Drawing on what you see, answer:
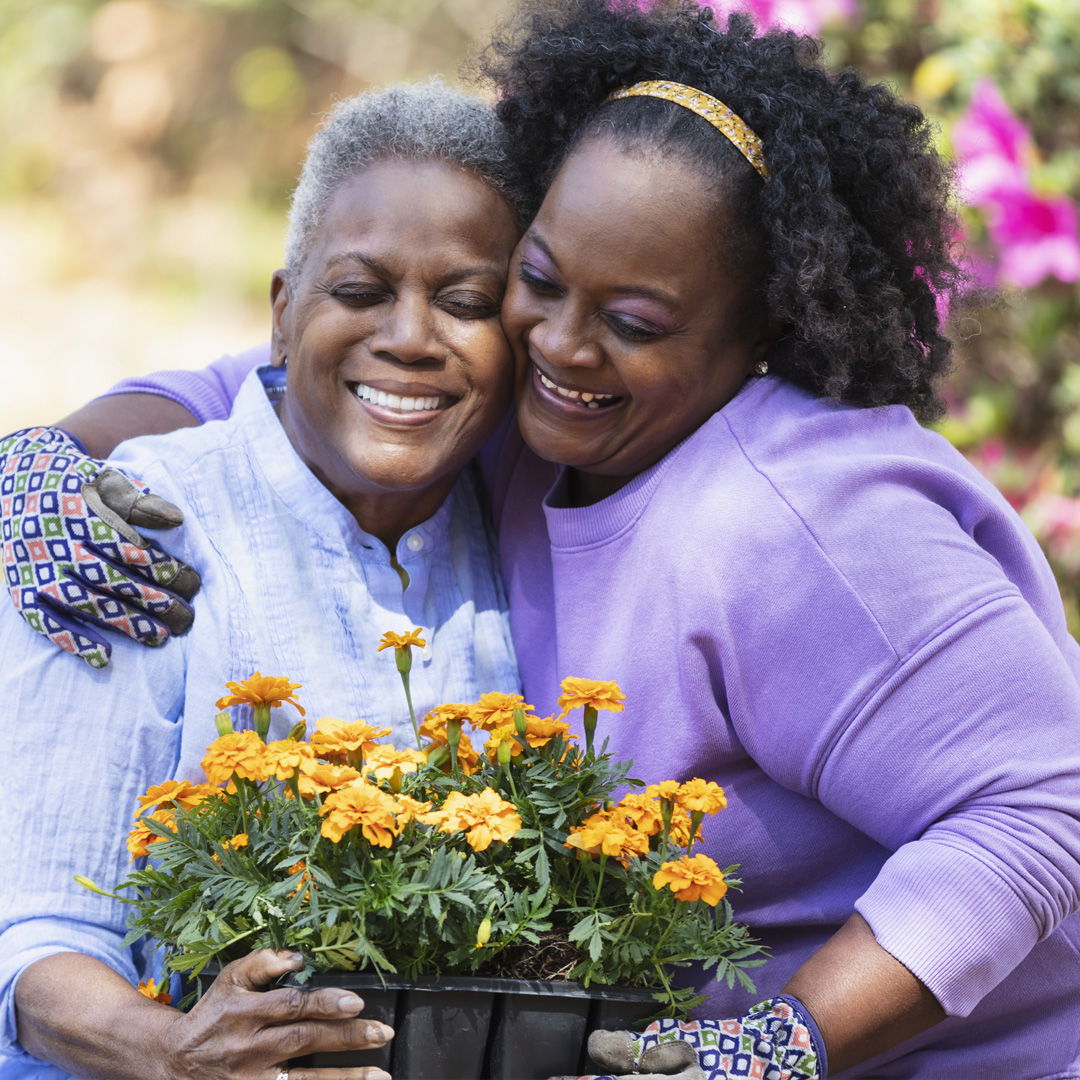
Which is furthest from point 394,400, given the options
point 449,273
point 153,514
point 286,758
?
point 286,758

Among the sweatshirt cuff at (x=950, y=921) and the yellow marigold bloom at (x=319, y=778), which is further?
the sweatshirt cuff at (x=950, y=921)

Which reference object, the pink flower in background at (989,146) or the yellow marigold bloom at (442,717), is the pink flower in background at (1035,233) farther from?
the yellow marigold bloom at (442,717)

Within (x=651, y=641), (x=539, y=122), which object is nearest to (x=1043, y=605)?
(x=651, y=641)

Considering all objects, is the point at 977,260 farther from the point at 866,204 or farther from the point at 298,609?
the point at 298,609

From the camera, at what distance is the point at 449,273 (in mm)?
2094

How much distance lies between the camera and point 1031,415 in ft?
14.5

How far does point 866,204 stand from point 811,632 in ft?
2.52

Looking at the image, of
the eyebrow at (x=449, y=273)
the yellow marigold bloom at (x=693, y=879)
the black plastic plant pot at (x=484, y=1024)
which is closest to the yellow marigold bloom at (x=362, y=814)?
the black plastic plant pot at (x=484, y=1024)

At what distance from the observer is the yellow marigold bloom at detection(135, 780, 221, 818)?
160 cm

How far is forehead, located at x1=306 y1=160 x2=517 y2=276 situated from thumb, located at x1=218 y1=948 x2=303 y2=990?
3.67 feet

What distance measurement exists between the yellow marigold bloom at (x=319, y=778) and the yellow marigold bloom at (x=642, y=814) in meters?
0.34

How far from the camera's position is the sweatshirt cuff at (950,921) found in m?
1.69

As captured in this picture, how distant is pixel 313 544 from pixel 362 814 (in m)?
0.80

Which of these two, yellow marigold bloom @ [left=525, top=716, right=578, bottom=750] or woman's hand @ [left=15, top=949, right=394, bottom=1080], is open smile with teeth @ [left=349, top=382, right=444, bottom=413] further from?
woman's hand @ [left=15, top=949, right=394, bottom=1080]
